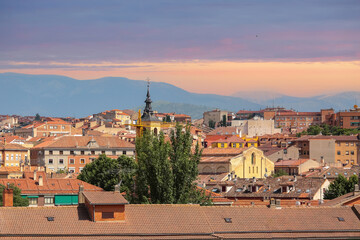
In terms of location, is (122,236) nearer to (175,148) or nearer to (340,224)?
(340,224)

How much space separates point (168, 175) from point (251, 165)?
50.0 metres

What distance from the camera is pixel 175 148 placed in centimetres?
5362

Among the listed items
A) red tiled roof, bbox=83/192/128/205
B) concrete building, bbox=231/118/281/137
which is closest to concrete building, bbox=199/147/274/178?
red tiled roof, bbox=83/192/128/205

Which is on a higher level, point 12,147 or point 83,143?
point 83,143

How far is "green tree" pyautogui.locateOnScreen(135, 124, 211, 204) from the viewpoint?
4966 centimetres

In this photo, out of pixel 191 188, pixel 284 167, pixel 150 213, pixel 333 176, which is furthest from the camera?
pixel 284 167

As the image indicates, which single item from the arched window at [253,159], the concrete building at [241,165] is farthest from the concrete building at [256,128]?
the arched window at [253,159]

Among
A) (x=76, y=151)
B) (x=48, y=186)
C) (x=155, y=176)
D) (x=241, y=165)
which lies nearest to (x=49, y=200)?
(x=48, y=186)

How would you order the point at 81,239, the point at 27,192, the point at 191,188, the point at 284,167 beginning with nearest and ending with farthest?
the point at 81,239
the point at 191,188
the point at 27,192
the point at 284,167

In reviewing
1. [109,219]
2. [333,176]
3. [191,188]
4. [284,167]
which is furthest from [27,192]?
[284,167]

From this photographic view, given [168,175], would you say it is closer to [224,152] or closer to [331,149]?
[224,152]

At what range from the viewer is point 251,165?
99375 millimetres

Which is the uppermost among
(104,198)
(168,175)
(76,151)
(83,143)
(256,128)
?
(256,128)

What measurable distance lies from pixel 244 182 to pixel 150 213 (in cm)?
3629
